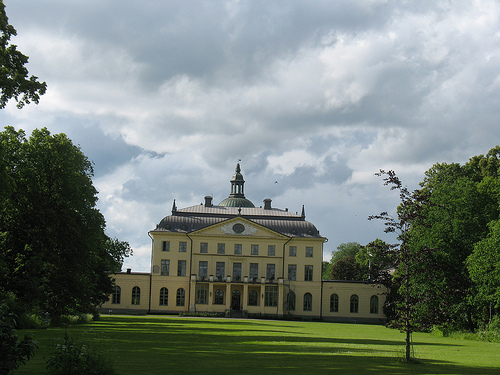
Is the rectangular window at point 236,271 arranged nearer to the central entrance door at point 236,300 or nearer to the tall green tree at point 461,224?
the central entrance door at point 236,300

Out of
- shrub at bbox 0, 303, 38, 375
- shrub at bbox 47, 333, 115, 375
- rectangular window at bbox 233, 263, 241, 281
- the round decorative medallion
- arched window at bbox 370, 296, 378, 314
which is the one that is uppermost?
the round decorative medallion

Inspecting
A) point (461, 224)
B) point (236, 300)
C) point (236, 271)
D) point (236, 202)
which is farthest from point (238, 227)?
point (461, 224)

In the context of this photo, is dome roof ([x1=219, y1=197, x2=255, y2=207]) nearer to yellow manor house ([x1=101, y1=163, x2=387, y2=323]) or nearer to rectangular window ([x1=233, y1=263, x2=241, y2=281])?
yellow manor house ([x1=101, y1=163, x2=387, y2=323])

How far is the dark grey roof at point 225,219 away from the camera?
73062 millimetres

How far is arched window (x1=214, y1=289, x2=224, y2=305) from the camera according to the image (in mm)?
71438

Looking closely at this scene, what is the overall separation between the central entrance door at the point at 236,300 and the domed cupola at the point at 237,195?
13.7 m

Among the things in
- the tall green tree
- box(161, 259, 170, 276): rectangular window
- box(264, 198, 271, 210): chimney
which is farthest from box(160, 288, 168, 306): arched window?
the tall green tree

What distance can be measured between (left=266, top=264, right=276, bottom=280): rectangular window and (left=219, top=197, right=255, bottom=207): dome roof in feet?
39.6

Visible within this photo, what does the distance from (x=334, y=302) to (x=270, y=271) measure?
8083 millimetres

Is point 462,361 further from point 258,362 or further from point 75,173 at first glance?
point 75,173

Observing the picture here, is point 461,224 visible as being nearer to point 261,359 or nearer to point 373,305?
point 261,359

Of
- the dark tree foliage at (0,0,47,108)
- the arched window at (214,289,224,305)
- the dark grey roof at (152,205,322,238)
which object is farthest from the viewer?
the dark grey roof at (152,205,322,238)

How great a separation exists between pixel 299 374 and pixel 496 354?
39.9 ft

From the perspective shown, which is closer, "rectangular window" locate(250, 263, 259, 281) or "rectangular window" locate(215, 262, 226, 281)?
"rectangular window" locate(215, 262, 226, 281)
